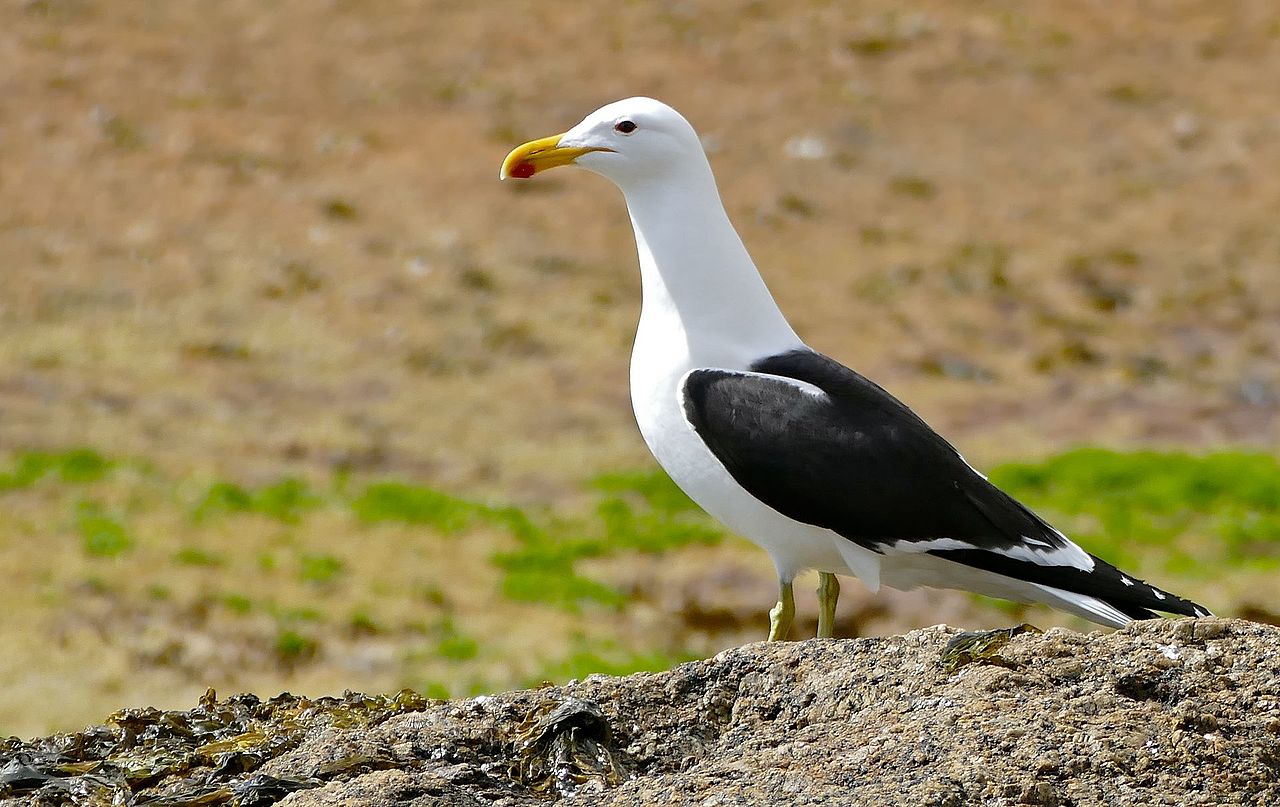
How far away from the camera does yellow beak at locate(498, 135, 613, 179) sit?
24.5 ft

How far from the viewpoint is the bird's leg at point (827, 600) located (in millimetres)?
6711

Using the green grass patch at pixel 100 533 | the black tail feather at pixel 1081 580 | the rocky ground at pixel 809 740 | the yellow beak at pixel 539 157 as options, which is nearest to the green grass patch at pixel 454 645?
the green grass patch at pixel 100 533

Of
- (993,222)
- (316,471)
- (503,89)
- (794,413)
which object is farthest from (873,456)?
(503,89)

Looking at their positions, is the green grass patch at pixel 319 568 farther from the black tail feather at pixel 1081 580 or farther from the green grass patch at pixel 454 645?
the black tail feather at pixel 1081 580

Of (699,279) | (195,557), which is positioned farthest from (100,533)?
(699,279)

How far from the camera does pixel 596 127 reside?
739 centimetres

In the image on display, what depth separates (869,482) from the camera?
22.1ft

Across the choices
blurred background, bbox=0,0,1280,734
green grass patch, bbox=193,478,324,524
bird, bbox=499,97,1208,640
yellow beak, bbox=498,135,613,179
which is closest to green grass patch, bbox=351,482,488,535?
blurred background, bbox=0,0,1280,734

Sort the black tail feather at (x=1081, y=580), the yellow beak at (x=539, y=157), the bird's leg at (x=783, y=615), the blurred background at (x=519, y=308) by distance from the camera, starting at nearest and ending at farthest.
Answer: the black tail feather at (x=1081, y=580) → the bird's leg at (x=783, y=615) → the yellow beak at (x=539, y=157) → the blurred background at (x=519, y=308)

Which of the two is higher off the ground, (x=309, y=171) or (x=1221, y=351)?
(x=309, y=171)

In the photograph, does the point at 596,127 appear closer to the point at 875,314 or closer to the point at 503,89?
the point at 875,314

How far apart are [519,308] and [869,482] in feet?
48.4

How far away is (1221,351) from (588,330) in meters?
7.51

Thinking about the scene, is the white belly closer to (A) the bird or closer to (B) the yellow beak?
(A) the bird
